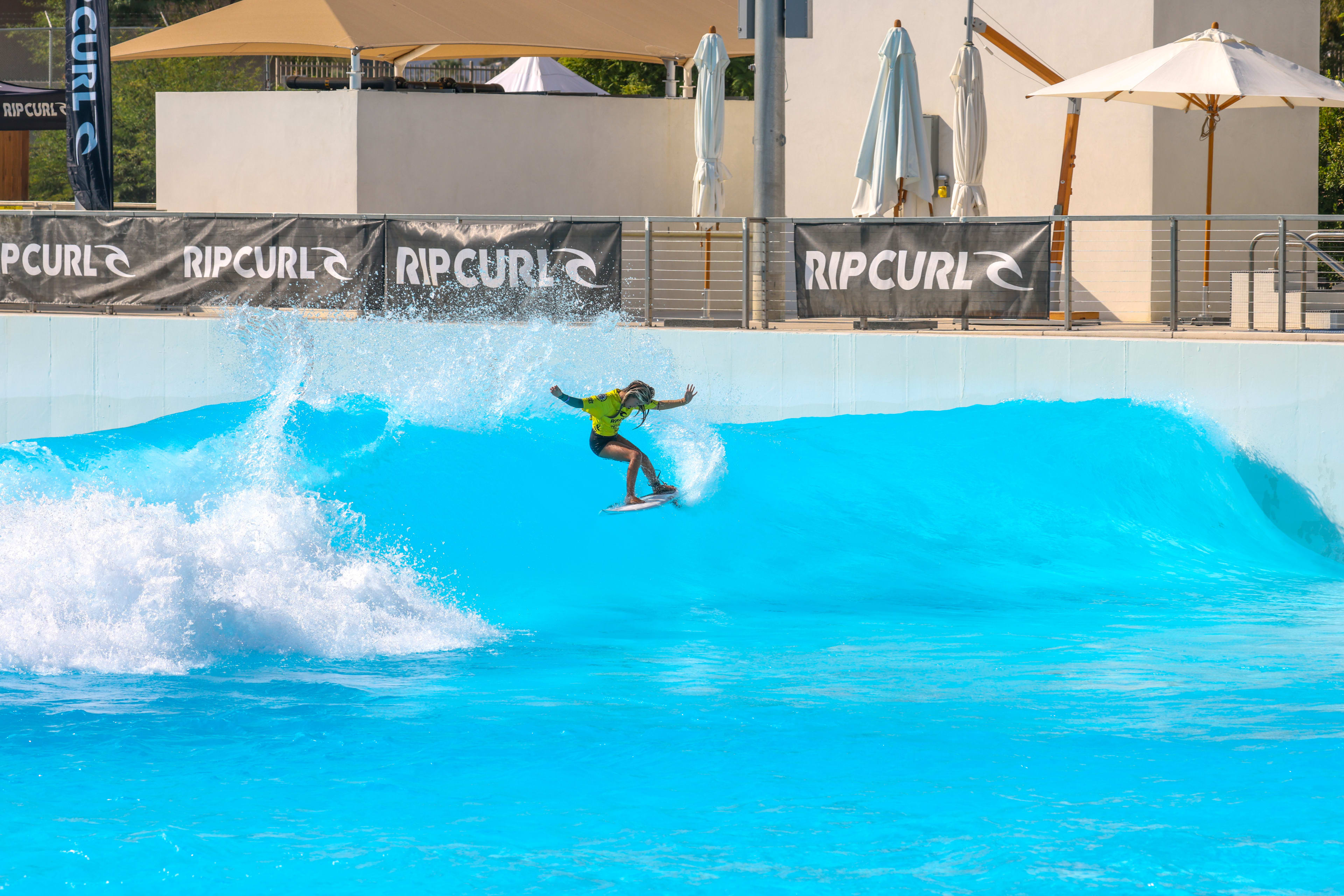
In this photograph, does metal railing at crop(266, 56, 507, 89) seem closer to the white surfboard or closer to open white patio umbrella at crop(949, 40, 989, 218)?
open white patio umbrella at crop(949, 40, 989, 218)

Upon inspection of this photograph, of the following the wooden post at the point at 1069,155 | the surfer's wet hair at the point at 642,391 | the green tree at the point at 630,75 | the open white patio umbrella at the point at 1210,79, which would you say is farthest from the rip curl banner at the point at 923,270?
the green tree at the point at 630,75

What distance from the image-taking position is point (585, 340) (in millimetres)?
13867

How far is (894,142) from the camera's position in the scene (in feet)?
49.4

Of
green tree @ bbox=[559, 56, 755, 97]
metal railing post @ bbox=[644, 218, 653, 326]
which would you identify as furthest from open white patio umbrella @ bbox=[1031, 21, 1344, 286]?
green tree @ bbox=[559, 56, 755, 97]

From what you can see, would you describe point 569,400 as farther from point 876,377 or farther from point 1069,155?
point 1069,155

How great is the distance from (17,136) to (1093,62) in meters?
21.2

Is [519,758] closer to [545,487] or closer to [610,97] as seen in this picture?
[545,487]

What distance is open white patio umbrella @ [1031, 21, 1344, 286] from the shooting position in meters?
13.1

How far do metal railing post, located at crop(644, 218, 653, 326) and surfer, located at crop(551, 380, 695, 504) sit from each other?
107 inches

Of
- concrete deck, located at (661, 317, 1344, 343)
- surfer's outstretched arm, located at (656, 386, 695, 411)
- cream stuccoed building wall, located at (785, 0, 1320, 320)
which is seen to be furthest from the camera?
cream stuccoed building wall, located at (785, 0, 1320, 320)

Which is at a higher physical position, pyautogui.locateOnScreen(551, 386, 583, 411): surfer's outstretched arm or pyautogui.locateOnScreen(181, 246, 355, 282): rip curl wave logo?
pyautogui.locateOnScreen(181, 246, 355, 282): rip curl wave logo

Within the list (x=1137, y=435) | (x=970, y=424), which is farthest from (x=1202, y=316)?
(x=970, y=424)

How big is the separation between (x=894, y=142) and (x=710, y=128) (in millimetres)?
2929

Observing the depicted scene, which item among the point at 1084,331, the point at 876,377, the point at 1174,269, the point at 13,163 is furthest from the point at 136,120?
the point at 1174,269
